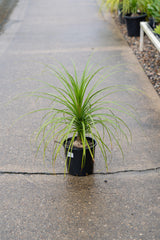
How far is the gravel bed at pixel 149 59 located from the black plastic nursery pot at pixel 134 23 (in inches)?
3.8

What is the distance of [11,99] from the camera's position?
190 inches

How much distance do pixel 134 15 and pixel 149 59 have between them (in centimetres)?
148

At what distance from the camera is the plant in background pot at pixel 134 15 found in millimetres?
6812

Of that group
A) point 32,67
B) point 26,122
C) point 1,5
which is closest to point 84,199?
point 26,122

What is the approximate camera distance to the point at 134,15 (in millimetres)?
7027

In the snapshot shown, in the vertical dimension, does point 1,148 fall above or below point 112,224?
above

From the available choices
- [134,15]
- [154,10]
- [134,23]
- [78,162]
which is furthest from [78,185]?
[134,15]

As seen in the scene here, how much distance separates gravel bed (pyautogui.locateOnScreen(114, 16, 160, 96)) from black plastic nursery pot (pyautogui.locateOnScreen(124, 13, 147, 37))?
10 centimetres

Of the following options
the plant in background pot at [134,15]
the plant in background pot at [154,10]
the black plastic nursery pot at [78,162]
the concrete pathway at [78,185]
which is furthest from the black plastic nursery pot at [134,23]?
the black plastic nursery pot at [78,162]

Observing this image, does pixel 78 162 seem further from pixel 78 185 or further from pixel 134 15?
pixel 134 15

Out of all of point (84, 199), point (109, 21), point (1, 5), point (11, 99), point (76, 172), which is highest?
point (1, 5)

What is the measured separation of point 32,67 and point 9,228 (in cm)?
375

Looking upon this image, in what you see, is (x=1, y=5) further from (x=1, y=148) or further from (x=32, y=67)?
(x=1, y=148)

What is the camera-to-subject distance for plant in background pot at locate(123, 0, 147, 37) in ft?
22.3
